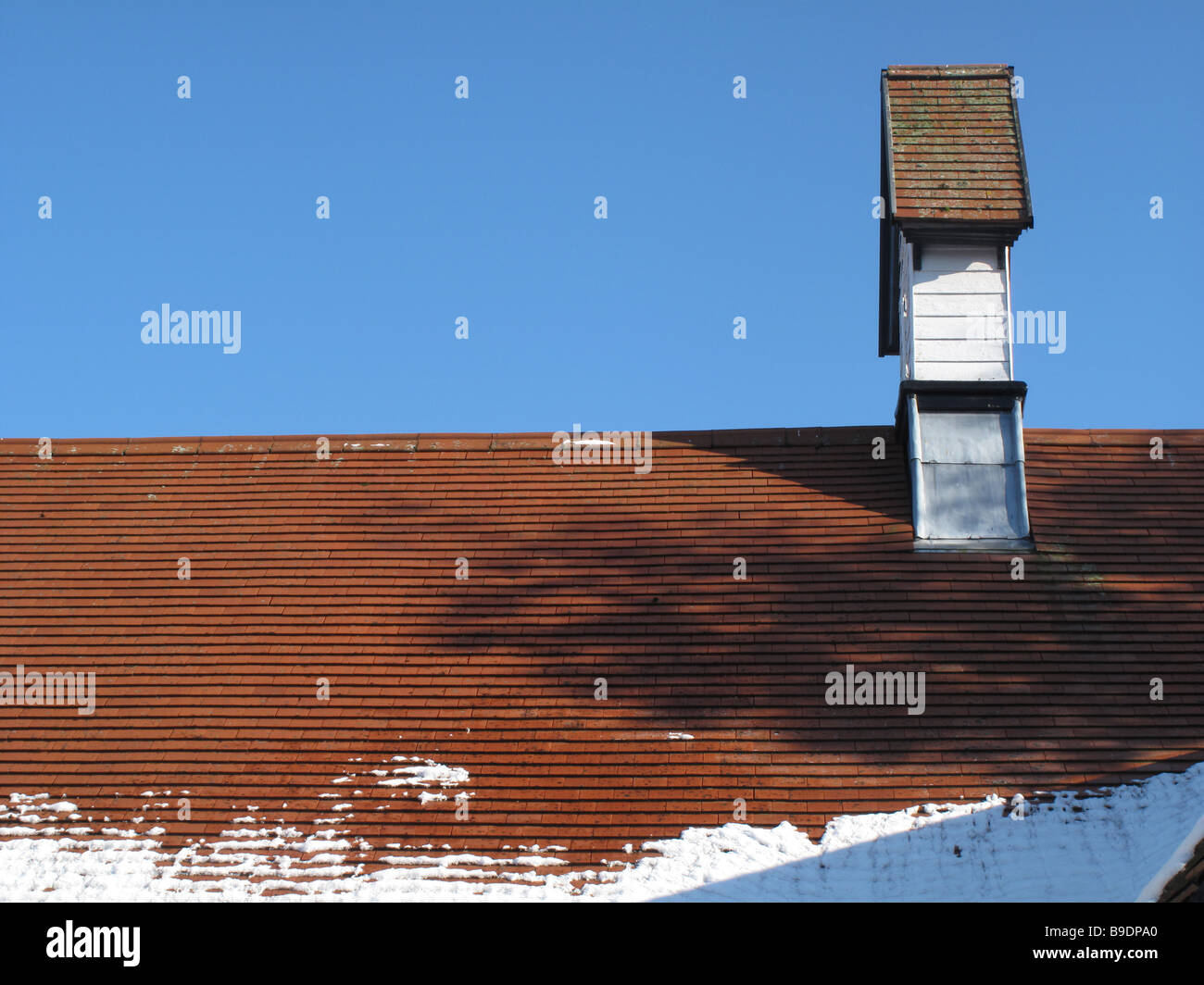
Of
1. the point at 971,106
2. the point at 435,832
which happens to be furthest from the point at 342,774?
the point at 971,106

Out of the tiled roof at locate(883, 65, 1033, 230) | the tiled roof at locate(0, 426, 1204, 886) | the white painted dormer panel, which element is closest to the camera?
the tiled roof at locate(0, 426, 1204, 886)

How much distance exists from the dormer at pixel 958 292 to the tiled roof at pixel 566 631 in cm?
33

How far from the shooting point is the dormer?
9.80 m

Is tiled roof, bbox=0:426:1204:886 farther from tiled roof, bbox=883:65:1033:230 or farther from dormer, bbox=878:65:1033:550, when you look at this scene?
tiled roof, bbox=883:65:1033:230

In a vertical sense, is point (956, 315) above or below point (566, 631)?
above

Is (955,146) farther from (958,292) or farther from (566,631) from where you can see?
(566,631)

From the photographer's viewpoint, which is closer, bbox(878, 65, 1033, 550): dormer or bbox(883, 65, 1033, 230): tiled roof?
bbox(878, 65, 1033, 550): dormer

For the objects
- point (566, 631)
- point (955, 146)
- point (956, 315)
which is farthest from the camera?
point (955, 146)

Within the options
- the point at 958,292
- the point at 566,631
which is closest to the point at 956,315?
the point at 958,292

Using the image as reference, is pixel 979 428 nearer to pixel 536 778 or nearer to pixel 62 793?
pixel 536 778

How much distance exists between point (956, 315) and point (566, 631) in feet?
13.6

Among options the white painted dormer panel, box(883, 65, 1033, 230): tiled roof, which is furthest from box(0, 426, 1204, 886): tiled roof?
box(883, 65, 1033, 230): tiled roof

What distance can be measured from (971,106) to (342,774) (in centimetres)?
767

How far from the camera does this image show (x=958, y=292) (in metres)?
10.5
